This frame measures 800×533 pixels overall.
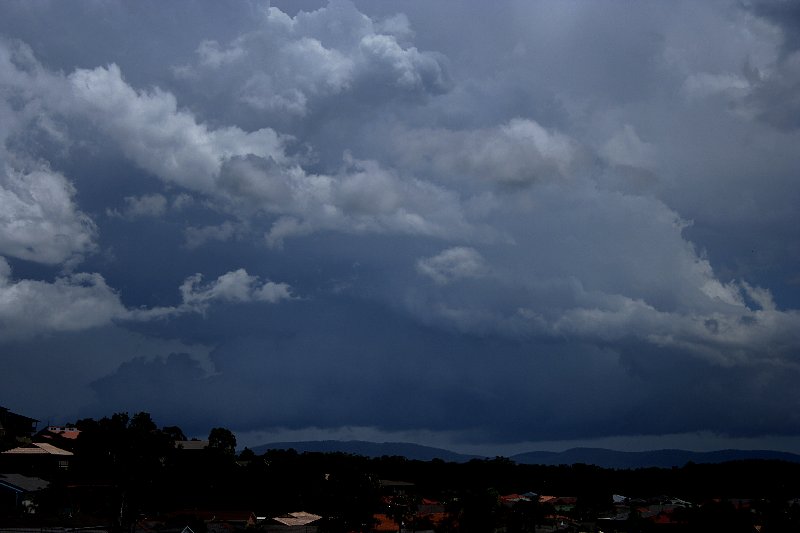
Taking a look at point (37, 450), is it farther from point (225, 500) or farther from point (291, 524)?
point (291, 524)

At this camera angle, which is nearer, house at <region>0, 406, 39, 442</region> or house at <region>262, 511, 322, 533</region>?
house at <region>262, 511, 322, 533</region>

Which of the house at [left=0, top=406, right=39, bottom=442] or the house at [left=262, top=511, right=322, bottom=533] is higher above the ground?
the house at [left=0, top=406, right=39, bottom=442]

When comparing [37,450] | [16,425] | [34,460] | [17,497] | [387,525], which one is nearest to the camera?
[17,497]

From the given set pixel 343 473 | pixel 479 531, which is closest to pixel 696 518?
pixel 479 531

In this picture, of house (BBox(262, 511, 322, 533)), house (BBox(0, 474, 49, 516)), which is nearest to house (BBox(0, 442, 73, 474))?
house (BBox(0, 474, 49, 516))

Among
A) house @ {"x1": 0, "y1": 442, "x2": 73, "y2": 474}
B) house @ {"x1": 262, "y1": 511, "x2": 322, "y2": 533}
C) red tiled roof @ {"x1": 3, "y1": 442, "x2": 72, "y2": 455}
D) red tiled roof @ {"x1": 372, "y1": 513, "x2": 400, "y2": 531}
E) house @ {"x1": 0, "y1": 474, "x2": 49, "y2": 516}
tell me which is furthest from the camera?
red tiled roof @ {"x1": 3, "y1": 442, "x2": 72, "y2": 455}

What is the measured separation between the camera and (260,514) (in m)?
134

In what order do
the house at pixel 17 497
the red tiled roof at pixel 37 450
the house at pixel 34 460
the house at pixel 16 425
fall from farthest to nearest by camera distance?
the house at pixel 16 425, the red tiled roof at pixel 37 450, the house at pixel 34 460, the house at pixel 17 497

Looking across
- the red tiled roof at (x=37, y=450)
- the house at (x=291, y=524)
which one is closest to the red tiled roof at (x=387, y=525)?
the house at (x=291, y=524)

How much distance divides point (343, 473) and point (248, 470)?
45229 millimetres

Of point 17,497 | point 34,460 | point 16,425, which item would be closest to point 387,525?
point 17,497

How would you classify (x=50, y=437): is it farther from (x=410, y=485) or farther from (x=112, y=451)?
(x=410, y=485)

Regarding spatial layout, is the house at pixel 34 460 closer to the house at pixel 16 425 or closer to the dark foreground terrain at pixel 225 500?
the dark foreground terrain at pixel 225 500

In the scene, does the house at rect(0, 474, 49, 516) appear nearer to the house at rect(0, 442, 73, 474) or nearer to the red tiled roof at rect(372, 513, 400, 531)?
the house at rect(0, 442, 73, 474)
